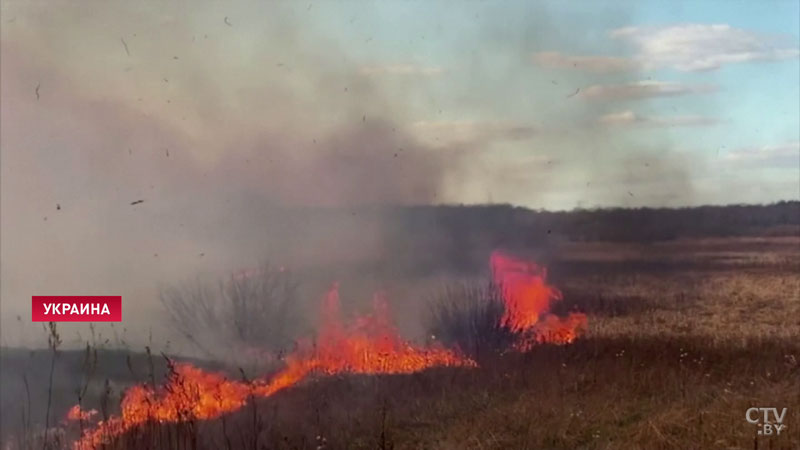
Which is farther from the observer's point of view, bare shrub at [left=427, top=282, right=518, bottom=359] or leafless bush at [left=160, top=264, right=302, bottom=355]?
bare shrub at [left=427, top=282, right=518, bottom=359]

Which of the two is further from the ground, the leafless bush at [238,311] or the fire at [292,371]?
the leafless bush at [238,311]

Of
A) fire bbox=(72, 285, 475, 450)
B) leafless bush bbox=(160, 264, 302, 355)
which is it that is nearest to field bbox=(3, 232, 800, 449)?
→ fire bbox=(72, 285, 475, 450)

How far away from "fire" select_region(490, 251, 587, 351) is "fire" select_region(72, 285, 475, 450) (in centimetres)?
180

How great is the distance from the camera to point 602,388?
9.96 metres

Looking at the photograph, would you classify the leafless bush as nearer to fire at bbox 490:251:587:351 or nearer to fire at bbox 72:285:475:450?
fire at bbox 72:285:475:450

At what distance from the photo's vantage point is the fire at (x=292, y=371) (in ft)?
29.4

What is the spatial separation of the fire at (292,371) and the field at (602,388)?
0.37 metres

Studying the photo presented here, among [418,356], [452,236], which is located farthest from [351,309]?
[452,236]

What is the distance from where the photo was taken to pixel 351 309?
14984mm

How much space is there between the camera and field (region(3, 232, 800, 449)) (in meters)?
8.02

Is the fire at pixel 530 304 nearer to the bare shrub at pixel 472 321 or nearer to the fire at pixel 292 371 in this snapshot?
the bare shrub at pixel 472 321

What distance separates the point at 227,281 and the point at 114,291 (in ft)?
7.65

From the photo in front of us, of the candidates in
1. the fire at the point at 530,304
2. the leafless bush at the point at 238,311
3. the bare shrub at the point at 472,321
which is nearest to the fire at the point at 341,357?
the fire at the point at 530,304

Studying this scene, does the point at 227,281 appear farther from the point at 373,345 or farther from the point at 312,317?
the point at 373,345
